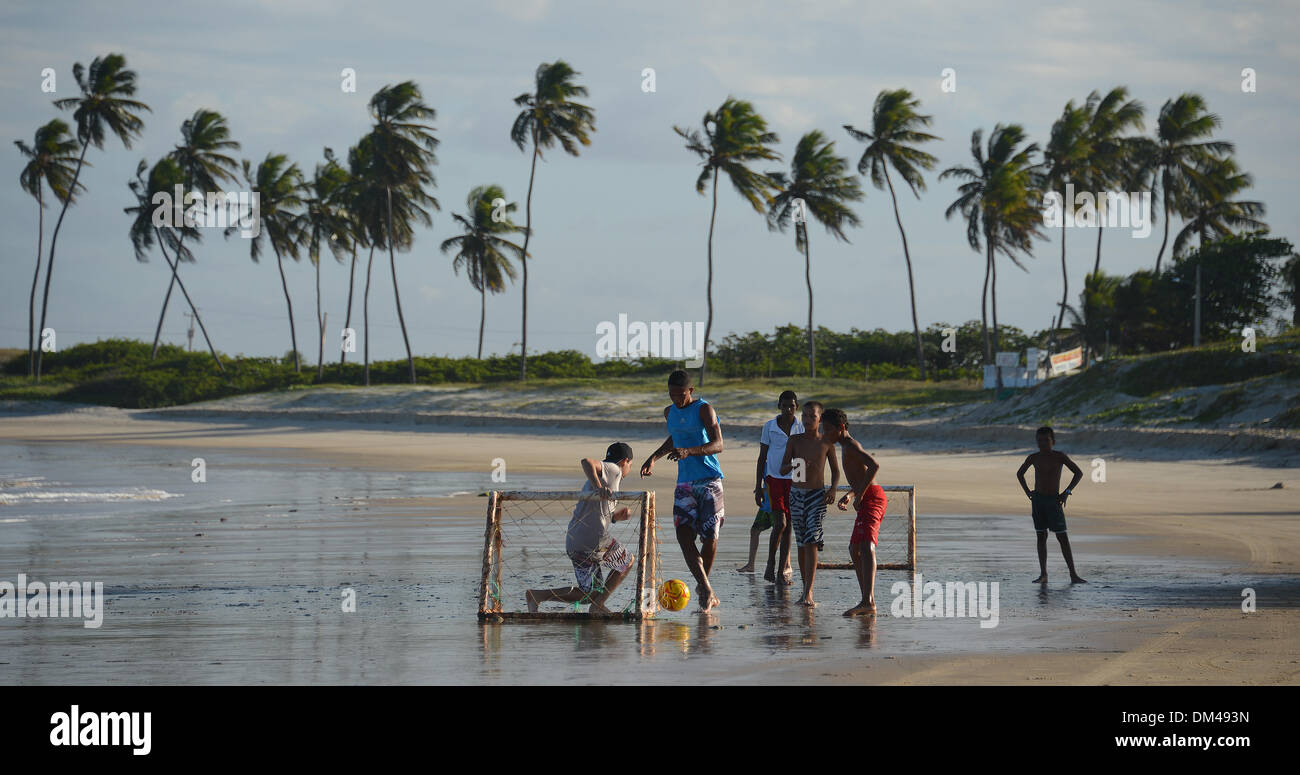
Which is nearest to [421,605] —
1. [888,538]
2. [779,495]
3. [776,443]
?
[779,495]

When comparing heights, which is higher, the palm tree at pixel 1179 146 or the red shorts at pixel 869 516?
the palm tree at pixel 1179 146

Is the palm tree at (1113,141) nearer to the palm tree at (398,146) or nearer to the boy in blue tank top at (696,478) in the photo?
the palm tree at (398,146)

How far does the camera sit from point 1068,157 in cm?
5731

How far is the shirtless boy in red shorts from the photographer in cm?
933

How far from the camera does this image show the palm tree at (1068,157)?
5709cm

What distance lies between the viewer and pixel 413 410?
52.5 m

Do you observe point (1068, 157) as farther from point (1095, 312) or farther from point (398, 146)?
point (398, 146)

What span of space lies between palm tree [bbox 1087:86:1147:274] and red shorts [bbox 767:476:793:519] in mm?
51698

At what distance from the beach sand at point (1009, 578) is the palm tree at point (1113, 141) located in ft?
116

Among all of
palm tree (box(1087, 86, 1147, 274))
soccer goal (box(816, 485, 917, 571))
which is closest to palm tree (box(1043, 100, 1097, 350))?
palm tree (box(1087, 86, 1147, 274))

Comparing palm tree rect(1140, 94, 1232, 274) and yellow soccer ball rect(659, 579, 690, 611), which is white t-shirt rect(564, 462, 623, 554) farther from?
palm tree rect(1140, 94, 1232, 274)

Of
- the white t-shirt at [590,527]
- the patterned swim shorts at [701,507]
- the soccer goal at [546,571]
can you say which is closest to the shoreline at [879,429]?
the soccer goal at [546,571]

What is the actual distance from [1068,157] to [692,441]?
5229 centimetres
